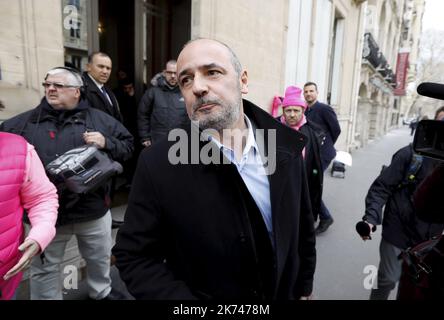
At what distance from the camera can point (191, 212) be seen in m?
1.30

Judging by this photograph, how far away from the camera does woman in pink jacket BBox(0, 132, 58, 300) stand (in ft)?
5.25

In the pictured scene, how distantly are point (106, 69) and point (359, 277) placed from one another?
3619 millimetres

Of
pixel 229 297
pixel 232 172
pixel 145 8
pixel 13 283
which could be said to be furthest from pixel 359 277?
pixel 145 8

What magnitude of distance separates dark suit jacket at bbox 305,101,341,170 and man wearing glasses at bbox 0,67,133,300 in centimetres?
325

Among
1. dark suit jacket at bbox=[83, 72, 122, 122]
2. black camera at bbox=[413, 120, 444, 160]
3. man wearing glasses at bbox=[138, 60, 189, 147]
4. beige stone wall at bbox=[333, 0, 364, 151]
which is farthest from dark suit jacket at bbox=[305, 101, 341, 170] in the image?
beige stone wall at bbox=[333, 0, 364, 151]

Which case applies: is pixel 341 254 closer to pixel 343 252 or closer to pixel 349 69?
pixel 343 252

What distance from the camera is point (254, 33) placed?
586cm

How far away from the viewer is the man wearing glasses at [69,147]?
7.32 feet

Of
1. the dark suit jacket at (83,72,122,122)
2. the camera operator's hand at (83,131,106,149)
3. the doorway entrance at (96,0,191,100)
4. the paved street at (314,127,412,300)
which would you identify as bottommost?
the paved street at (314,127,412,300)

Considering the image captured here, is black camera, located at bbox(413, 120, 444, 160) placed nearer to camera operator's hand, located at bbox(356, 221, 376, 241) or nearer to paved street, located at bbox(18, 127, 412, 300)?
camera operator's hand, located at bbox(356, 221, 376, 241)

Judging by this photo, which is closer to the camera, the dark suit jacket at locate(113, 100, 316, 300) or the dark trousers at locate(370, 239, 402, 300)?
the dark suit jacket at locate(113, 100, 316, 300)

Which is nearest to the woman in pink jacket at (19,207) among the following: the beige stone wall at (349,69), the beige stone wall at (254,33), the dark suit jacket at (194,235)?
the dark suit jacket at (194,235)

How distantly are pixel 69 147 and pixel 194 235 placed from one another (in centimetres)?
144
